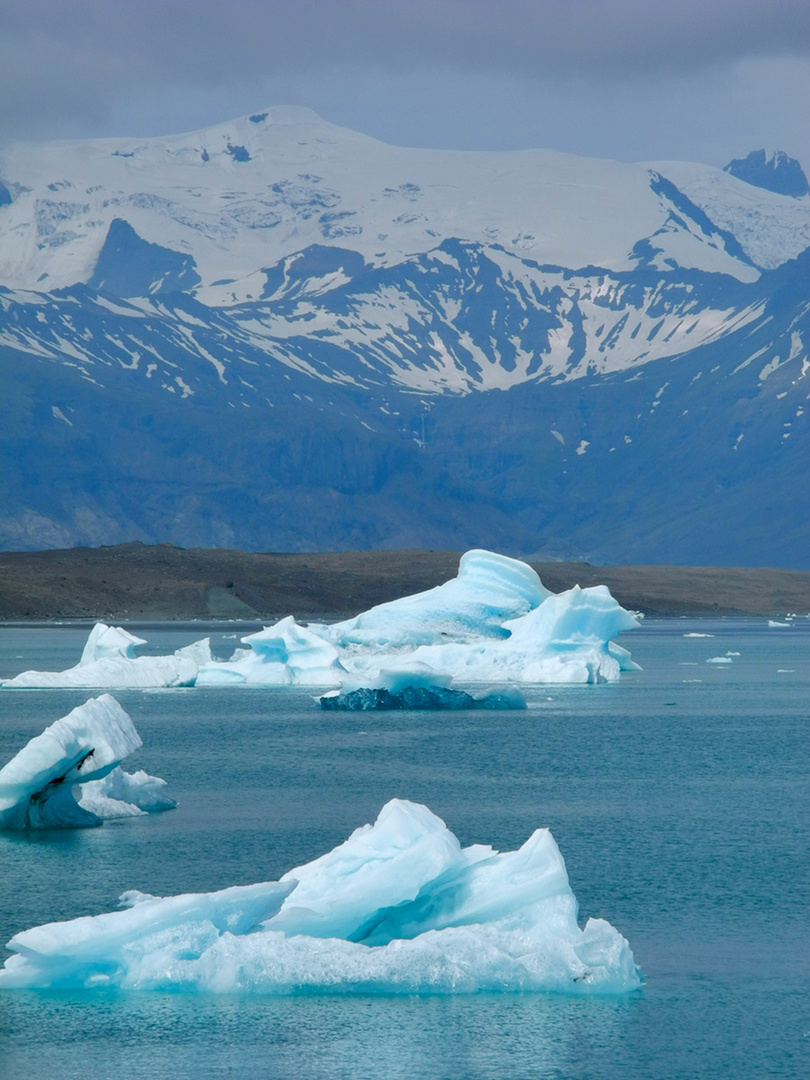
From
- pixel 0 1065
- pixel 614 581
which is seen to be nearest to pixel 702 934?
pixel 0 1065

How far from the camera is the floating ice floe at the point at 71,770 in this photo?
842 inches

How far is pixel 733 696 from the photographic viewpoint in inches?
2073

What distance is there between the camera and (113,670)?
50656 mm

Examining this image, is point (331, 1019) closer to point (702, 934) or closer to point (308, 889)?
point (308, 889)

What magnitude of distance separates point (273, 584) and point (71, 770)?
368 ft

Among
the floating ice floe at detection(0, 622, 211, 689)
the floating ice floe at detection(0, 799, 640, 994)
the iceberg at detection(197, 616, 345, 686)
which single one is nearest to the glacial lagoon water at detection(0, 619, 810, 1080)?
the floating ice floe at detection(0, 799, 640, 994)

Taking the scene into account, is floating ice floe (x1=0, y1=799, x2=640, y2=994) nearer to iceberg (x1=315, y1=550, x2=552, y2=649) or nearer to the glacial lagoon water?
the glacial lagoon water

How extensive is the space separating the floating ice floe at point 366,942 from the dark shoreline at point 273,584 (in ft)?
338

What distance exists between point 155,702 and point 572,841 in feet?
91.1

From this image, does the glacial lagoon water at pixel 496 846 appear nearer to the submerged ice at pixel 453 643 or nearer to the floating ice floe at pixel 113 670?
the floating ice floe at pixel 113 670

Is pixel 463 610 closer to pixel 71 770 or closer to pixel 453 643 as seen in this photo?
pixel 453 643

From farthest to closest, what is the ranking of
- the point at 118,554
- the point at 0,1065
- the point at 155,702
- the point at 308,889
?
the point at 118,554, the point at 155,702, the point at 308,889, the point at 0,1065

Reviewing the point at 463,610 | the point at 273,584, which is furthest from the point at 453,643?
the point at 273,584

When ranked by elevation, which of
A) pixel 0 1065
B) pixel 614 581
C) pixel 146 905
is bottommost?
pixel 0 1065
